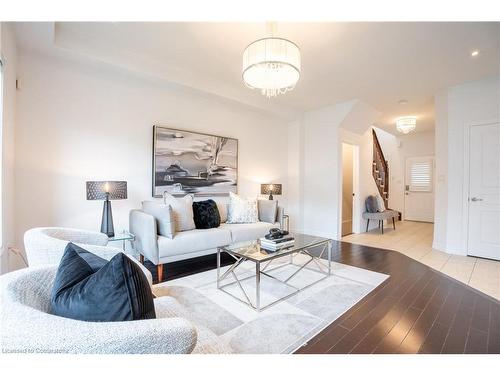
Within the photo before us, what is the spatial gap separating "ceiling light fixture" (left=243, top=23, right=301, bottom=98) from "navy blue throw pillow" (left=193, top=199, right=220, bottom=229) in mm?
1925

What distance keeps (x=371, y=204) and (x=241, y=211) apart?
3619 mm

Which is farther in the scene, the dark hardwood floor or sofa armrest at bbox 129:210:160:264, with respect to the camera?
sofa armrest at bbox 129:210:160:264

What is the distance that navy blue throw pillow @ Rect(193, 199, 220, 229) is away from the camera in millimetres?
3557

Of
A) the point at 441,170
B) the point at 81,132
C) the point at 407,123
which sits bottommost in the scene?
the point at 441,170

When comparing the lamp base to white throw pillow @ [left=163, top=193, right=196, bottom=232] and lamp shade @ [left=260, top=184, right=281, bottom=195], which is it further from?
lamp shade @ [left=260, top=184, right=281, bottom=195]

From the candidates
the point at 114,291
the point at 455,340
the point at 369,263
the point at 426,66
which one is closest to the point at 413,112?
the point at 426,66

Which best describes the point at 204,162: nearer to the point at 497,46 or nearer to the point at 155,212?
the point at 155,212

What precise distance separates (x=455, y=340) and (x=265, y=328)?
1.37 m

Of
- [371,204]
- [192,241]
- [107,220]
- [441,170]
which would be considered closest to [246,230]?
[192,241]

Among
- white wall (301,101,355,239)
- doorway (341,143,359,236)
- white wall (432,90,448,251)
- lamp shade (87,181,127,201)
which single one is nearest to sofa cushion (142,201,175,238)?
lamp shade (87,181,127,201)

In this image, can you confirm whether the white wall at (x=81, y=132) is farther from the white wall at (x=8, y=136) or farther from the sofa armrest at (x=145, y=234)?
the sofa armrest at (x=145, y=234)

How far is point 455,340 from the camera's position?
175 cm

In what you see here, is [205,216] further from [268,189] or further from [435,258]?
[435,258]

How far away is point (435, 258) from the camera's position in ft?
12.4
